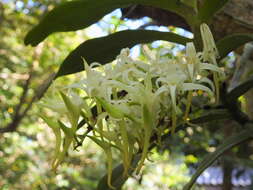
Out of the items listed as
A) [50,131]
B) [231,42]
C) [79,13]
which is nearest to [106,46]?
[79,13]

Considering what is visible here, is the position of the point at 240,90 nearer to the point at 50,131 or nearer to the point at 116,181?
the point at 116,181

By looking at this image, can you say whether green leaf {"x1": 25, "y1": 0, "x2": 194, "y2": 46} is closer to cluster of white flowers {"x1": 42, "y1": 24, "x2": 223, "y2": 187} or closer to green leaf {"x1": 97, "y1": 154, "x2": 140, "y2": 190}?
cluster of white flowers {"x1": 42, "y1": 24, "x2": 223, "y2": 187}

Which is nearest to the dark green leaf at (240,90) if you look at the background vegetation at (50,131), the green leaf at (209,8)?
the background vegetation at (50,131)

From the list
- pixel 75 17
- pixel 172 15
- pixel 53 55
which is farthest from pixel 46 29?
pixel 53 55

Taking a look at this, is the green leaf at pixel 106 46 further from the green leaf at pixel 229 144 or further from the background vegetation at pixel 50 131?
the green leaf at pixel 229 144

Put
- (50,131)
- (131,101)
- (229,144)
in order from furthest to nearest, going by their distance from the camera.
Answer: (50,131) < (229,144) < (131,101)

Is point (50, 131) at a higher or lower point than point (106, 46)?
lower

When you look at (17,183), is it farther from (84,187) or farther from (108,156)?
(108,156)
